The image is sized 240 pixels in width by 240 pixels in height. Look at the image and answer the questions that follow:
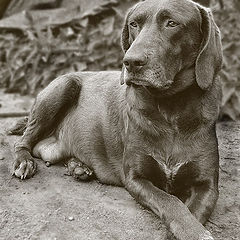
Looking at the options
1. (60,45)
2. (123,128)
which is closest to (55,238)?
(123,128)

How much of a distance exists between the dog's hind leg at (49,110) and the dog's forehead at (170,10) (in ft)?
4.46

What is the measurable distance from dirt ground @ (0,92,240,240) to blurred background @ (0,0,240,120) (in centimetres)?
350

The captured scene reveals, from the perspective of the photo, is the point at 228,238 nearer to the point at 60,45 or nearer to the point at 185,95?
the point at 185,95

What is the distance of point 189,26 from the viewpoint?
3832 millimetres

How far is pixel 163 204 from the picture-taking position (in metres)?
3.76

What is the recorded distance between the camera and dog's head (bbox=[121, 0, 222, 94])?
3.64 m

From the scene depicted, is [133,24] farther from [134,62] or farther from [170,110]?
[170,110]

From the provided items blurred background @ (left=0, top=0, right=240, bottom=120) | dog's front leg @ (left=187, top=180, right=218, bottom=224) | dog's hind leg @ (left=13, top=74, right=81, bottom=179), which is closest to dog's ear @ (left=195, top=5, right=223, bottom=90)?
dog's front leg @ (left=187, top=180, right=218, bottom=224)

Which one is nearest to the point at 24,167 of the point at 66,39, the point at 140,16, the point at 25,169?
the point at 25,169

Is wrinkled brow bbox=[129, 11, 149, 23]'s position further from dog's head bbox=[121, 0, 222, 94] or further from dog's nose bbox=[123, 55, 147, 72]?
dog's nose bbox=[123, 55, 147, 72]

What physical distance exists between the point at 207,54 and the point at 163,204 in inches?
45.4

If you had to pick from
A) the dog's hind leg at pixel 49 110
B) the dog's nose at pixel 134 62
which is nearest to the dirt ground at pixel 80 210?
the dog's hind leg at pixel 49 110

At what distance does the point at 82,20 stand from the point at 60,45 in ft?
2.09

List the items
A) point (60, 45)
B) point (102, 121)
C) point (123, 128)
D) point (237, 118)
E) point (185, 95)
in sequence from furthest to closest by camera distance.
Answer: point (60, 45)
point (237, 118)
point (102, 121)
point (123, 128)
point (185, 95)
